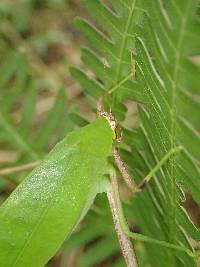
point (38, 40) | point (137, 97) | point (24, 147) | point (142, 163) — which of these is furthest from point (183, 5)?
point (38, 40)

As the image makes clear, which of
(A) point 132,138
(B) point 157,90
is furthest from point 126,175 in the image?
(B) point 157,90

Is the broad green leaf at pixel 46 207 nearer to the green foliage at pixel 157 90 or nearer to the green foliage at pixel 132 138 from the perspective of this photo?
the green foliage at pixel 132 138

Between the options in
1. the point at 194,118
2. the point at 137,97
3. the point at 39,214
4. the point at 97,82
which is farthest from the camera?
the point at 97,82

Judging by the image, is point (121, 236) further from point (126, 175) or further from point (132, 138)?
point (132, 138)

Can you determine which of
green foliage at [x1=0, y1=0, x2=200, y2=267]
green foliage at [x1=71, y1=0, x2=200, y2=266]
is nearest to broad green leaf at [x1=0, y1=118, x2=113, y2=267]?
green foliage at [x1=0, y1=0, x2=200, y2=267]

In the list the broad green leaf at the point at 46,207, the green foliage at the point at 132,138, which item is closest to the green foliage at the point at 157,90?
the green foliage at the point at 132,138

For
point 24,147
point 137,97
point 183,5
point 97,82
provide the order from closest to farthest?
point 183,5 → point 137,97 → point 97,82 → point 24,147

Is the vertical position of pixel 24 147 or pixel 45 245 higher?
pixel 24 147

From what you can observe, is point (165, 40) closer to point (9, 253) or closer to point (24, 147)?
point (9, 253)
